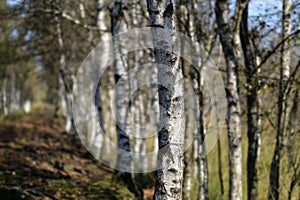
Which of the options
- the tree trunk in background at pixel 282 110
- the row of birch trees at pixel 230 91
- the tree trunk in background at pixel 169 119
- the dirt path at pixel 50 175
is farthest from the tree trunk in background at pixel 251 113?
the tree trunk in background at pixel 169 119

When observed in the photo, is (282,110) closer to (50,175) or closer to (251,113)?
(251,113)

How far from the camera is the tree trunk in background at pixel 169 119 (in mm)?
4504

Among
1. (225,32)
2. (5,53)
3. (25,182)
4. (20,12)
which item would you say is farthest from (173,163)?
(5,53)

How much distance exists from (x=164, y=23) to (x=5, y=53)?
16.7m

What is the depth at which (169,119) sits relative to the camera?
4.54 m

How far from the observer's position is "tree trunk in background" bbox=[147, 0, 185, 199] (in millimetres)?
4504

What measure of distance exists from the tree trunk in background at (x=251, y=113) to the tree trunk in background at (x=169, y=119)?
275 cm

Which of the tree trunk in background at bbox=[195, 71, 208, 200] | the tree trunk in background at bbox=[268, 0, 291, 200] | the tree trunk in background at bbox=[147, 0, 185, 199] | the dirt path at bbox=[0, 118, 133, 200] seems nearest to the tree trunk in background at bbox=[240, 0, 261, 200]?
the tree trunk in background at bbox=[268, 0, 291, 200]

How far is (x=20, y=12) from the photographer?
11617mm

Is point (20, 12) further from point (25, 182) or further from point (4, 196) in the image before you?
point (4, 196)

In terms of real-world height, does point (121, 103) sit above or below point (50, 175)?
above

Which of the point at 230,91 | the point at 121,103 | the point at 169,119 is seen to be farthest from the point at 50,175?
the point at 169,119

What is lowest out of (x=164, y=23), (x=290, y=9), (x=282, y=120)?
(x=282, y=120)

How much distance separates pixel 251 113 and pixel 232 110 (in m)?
0.96
